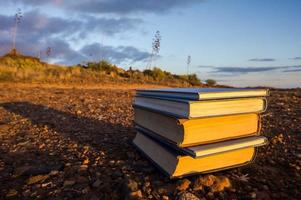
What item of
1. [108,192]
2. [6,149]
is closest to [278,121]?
[108,192]

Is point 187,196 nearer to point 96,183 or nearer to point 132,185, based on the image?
point 132,185

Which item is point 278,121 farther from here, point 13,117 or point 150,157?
point 13,117

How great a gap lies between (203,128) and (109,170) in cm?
80

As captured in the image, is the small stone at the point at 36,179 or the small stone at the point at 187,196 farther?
the small stone at the point at 36,179

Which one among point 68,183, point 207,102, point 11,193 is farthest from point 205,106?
point 11,193

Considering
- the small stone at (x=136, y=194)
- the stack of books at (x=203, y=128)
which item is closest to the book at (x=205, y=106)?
the stack of books at (x=203, y=128)

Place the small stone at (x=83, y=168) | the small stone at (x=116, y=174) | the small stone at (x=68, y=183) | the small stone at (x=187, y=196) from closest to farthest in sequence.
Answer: the small stone at (x=187, y=196) < the small stone at (x=68, y=183) < the small stone at (x=116, y=174) < the small stone at (x=83, y=168)

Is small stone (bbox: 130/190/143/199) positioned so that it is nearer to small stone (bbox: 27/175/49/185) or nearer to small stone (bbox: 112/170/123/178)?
small stone (bbox: 112/170/123/178)

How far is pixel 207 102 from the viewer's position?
1957mm

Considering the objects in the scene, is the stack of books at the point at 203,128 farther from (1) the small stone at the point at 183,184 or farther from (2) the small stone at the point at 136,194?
(2) the small stone at the point at 136,194

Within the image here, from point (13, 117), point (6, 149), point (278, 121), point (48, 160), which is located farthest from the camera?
point (13, 117)

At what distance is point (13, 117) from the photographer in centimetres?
480

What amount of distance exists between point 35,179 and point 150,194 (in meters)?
0.88

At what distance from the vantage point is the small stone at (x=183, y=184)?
1.94m
